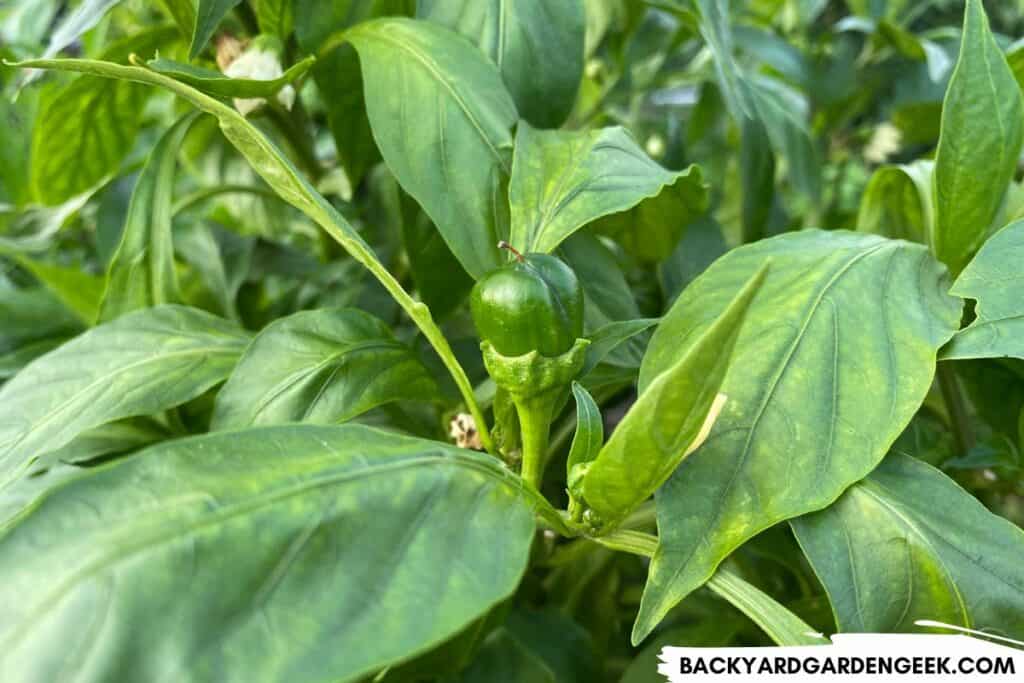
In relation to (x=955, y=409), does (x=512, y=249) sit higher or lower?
higher

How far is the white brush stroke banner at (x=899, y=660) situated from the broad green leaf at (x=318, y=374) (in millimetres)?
168

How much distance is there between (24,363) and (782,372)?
0.40m

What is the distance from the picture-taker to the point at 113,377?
0.37 m

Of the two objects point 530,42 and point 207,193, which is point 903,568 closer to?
point 530,42

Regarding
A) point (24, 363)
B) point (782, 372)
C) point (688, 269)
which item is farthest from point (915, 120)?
point (24, 363)

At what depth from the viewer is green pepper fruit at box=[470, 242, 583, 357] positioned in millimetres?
274

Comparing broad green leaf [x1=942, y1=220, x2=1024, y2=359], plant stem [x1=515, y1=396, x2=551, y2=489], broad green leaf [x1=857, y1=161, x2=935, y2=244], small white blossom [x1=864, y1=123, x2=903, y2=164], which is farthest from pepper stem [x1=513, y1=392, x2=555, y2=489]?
small white blossom [x1=864, y1=123, x2=903, y2=164]

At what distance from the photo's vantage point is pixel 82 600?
0.61ft

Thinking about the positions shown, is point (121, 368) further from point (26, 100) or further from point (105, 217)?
point (26, 100)

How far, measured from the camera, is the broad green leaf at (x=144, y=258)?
1.42 feet

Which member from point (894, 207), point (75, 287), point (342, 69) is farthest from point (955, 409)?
point (75, 287)

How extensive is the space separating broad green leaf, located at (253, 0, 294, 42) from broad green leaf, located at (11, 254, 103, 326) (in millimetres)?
181

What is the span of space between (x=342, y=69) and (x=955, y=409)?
0.32 metres

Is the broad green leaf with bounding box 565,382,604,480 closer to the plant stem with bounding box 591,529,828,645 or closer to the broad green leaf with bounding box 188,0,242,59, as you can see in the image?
the plant stem with bounding box 591,529,828,645
